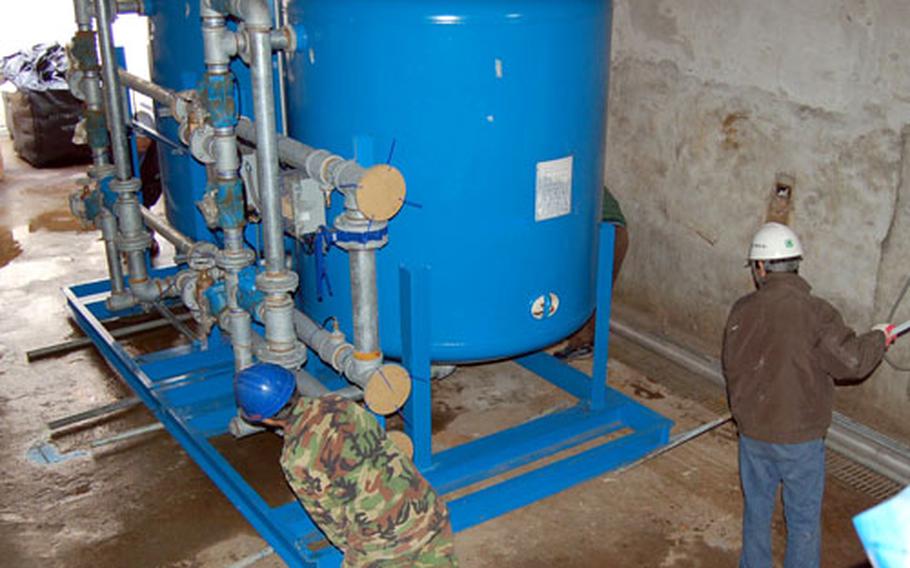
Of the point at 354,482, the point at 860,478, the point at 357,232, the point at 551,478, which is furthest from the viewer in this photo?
the point at 860,478

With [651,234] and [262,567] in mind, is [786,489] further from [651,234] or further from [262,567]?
[651,234]

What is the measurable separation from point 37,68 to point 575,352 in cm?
620

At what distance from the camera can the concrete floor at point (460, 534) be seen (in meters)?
3.47

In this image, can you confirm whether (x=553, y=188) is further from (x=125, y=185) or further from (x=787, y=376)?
(x=125, y=185)

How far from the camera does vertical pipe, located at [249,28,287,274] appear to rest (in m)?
3.12

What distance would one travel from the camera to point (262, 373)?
8.91ft

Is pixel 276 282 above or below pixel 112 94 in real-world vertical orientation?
below

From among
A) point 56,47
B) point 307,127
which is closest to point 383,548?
point 307,127

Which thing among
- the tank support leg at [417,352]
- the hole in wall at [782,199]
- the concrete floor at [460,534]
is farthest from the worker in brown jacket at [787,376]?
the hole in wall at [782,199]

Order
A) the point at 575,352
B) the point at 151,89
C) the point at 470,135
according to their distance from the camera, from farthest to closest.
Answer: the point at 575,352 → the point at 151,89 → the point at 470,135

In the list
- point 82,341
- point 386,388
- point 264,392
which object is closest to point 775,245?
point 386,388

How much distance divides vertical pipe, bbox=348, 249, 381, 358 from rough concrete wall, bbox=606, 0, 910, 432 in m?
2.13

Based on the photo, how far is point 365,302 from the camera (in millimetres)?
3248

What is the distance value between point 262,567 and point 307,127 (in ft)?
5.39
